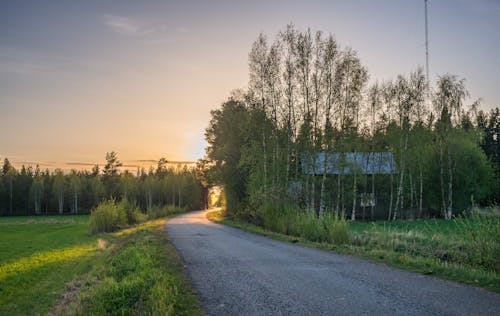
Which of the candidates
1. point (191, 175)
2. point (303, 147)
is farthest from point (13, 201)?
point (303, 147)

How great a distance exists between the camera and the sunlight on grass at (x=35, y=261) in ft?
55.6

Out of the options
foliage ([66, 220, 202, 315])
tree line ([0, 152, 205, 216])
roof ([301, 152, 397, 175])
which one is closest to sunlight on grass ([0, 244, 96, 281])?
foliage ([66, 220, 202, 315])

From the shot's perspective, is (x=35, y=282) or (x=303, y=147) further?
(x=303, y=147)

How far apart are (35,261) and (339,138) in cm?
2236

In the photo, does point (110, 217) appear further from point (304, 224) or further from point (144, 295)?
point (144, 295)

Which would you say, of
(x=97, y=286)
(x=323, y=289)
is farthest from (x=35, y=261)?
(x=323, y=289)

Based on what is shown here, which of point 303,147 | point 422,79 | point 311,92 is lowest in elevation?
point 303,147

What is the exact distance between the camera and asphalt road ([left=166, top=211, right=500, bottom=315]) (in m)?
6.57

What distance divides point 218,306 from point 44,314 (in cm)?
575

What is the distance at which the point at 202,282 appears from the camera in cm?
897

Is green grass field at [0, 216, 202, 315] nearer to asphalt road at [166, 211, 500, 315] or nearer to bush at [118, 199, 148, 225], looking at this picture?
asphalt road at [166, 211, 500, 315]

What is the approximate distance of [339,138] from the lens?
1184 inches

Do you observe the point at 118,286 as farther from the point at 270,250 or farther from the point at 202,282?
the point at 270,250

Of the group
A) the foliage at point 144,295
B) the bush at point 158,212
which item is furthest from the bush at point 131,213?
the foliage at point 144,295
